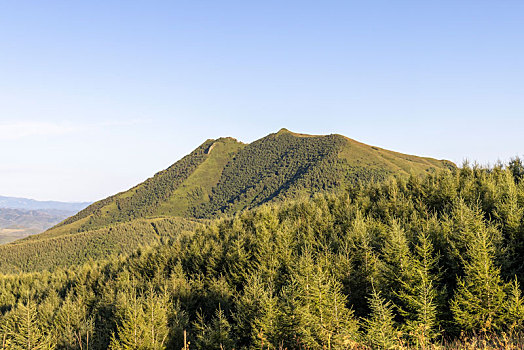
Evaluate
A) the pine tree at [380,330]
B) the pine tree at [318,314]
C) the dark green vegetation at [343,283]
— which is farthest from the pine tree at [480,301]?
the pine tree at [380,330]

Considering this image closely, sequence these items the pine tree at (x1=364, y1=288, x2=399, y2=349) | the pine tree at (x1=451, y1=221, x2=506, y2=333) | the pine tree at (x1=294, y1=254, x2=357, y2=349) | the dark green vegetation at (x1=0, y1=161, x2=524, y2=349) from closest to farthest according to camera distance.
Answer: the pine tree at (x1=364, y1=288, x2=399, y2=349)
the pine tree at (x1=294, y1=254, x2=357, y2=349)
the dark green vegetation at (x1=0, y1=161, x2=524, y2=349)
the pine tree at (x1=451, y1=221, x2=506, y2=333)

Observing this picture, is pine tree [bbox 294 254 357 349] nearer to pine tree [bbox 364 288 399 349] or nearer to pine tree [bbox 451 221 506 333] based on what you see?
pine tree [bbox 364 288 399 349]

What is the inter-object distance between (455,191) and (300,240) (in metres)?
30.9

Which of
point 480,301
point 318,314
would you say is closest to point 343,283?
point 480,301

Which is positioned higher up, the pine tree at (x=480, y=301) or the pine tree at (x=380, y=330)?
the pine tree at (x=380, y=330)

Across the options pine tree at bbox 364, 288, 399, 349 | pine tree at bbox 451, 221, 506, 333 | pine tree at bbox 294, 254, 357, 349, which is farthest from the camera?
pine tree at bbox 451, 221, 506, 333

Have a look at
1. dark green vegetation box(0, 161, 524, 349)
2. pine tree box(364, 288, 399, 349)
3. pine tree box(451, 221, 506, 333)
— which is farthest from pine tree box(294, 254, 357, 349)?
pine tree box(451, 221, 506, 333)

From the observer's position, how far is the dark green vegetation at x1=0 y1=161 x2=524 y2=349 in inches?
869

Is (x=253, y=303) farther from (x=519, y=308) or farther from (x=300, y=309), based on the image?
(x=519, y=308)

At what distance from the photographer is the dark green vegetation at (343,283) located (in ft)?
72.4

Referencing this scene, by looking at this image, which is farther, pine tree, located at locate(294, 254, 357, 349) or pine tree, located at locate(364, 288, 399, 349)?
pine tree, located at locate(294, 254, 357, 349)

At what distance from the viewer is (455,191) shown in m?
59.0

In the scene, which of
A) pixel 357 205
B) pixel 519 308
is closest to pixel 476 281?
pixel 519 308

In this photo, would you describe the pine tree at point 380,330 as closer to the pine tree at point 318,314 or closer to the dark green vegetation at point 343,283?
the dark green vegetation at point 343,283
